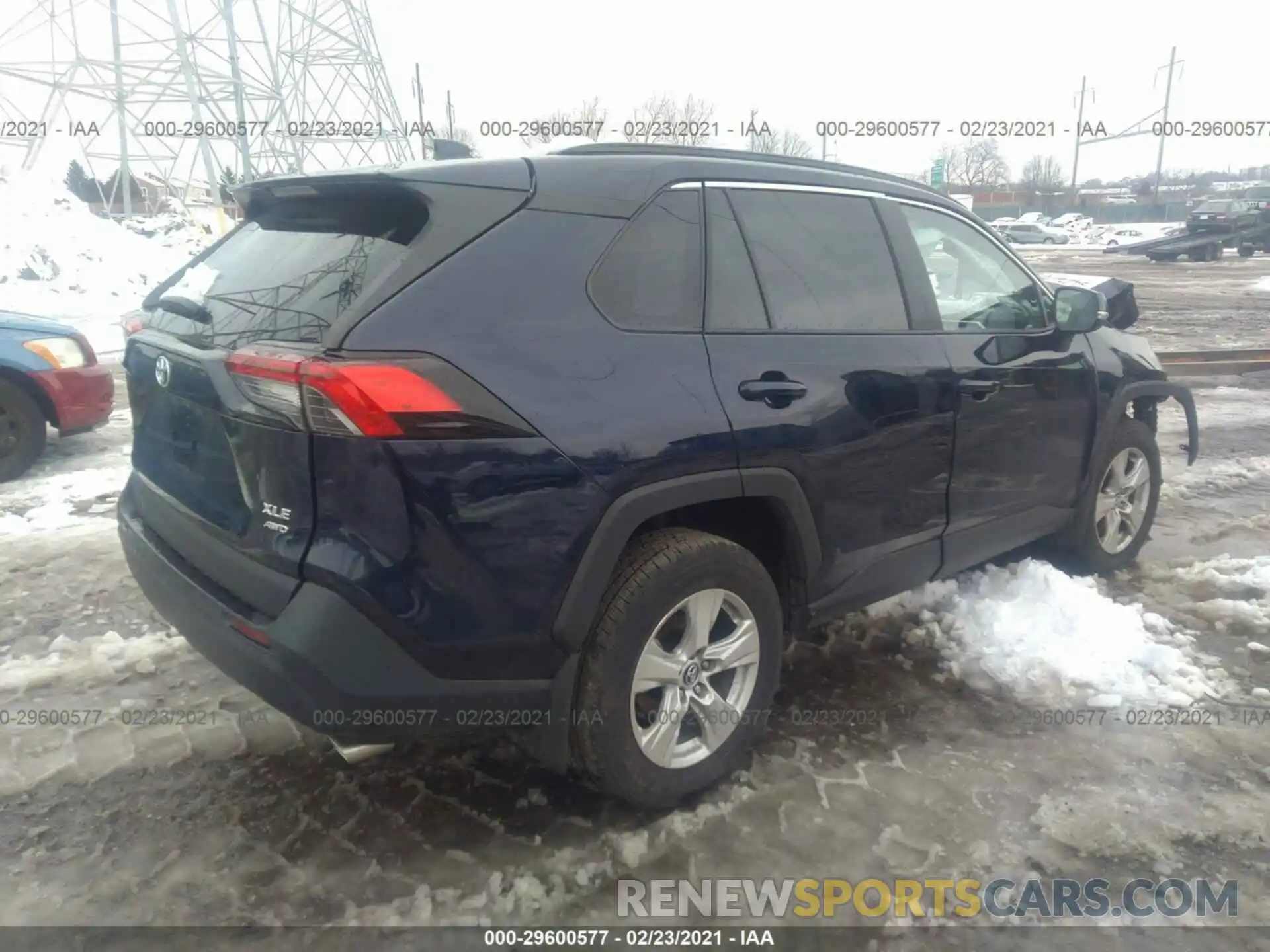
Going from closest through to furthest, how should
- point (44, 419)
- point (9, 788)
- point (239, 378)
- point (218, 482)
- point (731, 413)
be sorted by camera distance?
point (239, 378) → point (218, 482) → point (731, 413) → point (9, 788) → point (44, 419)

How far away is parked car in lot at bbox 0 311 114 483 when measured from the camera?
18.6ft

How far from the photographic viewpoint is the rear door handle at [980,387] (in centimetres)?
339

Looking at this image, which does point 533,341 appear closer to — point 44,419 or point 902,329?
point 902,329

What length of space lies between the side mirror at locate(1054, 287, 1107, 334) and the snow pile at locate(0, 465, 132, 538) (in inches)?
194

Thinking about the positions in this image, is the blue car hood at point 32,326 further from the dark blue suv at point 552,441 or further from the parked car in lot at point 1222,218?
the parked car in lot at point 1222,218

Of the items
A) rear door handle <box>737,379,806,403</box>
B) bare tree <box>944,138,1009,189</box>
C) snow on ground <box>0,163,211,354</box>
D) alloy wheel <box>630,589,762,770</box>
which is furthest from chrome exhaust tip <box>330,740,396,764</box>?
bare tree <box>944,138,1009,189</box>

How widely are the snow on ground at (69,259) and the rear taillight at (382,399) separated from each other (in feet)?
38.2

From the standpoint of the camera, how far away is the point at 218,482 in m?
2.46

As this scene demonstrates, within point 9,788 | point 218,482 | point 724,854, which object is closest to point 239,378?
point 218,482

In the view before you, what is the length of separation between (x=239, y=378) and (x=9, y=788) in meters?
1.67

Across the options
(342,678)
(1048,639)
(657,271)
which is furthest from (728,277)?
(1048,639)

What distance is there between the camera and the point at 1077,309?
383 cm

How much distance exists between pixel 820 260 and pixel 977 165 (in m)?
84.5

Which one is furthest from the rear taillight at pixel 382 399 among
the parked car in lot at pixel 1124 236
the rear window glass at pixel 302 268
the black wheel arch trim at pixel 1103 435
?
the parked car in lot at pixel 1124 236
